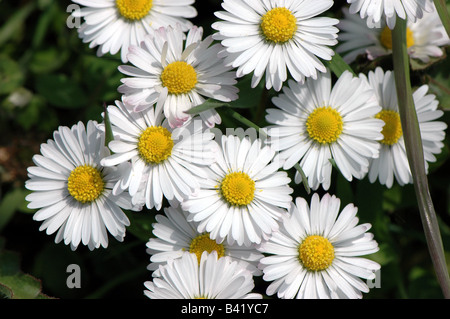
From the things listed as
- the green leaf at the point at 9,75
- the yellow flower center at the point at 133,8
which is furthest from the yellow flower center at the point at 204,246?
the green leaf at the point at 9,75

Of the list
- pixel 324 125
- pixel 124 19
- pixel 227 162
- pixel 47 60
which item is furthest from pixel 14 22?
pixel 324 125

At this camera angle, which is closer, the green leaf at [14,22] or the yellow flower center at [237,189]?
the yellow flower center at [237,189]

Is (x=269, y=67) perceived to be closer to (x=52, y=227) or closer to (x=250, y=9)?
(x=250, y=9)

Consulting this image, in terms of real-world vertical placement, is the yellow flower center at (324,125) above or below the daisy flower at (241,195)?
above

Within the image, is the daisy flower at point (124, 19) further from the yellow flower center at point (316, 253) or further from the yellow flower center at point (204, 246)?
the yellow flower center at point (316, 253)

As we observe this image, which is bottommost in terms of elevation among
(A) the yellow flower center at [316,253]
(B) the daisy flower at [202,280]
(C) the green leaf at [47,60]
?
(B) the daisy flower at [202,280]

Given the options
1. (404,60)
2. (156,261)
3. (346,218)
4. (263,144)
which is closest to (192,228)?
(156,261)

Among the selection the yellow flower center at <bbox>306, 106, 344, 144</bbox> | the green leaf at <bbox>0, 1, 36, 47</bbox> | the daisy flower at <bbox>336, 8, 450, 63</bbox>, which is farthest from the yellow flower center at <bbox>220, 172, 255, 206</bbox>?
the green leaf at <bbox>0, 1, 36, 47</bbox>
